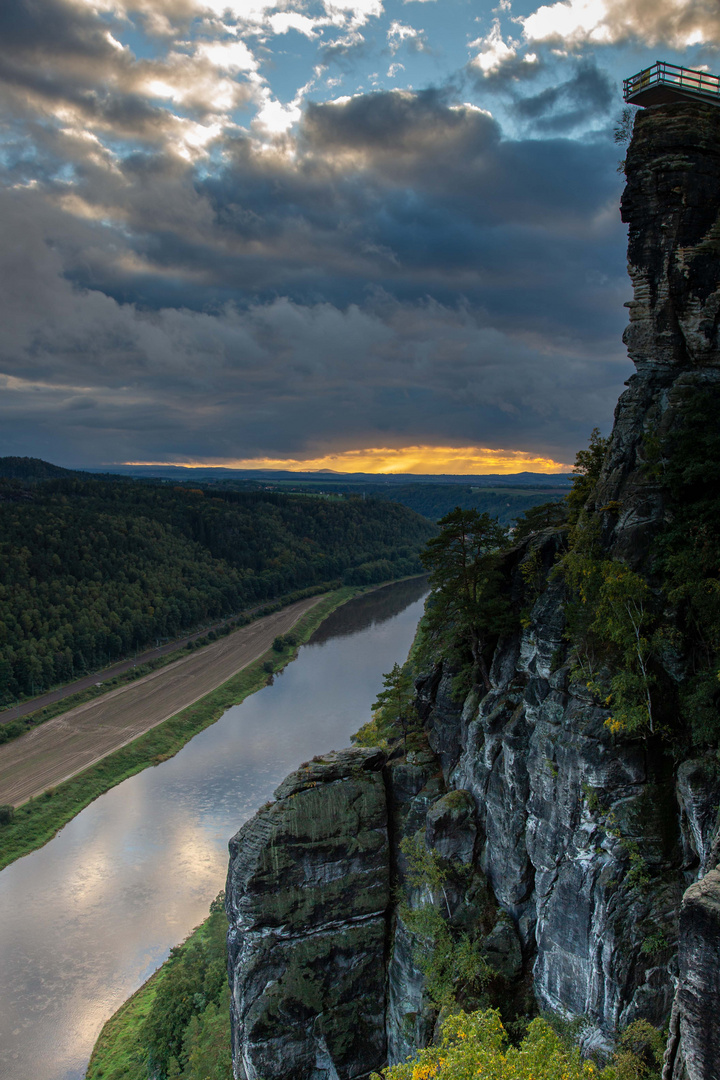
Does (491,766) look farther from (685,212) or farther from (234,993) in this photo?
(685,212)

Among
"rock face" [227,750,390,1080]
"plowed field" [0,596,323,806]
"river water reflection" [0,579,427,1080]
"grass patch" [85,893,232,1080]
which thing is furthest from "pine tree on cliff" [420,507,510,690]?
"plowed field" [0,596,323,806]

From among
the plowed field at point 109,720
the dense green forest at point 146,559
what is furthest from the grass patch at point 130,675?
the dense green forest at point 146,559

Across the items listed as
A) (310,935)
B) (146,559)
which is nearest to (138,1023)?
(310,935)

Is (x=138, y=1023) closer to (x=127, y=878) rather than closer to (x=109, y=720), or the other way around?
(x=127, y=878)

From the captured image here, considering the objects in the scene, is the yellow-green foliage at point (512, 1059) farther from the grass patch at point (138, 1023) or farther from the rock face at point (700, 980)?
the grass patch at point (138, 1023)

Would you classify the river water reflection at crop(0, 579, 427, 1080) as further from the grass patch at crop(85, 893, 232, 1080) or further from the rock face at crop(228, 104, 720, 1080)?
the rock face at crop(228, 104, 720, 1080)
